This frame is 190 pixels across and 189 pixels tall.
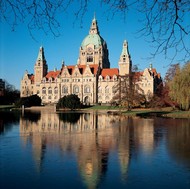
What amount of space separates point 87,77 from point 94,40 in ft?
62.2

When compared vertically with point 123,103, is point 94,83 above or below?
above

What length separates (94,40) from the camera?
107000 mm

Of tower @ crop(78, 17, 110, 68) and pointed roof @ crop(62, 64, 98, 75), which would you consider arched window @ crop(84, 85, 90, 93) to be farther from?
tower @ crop(78, 17, 110, 68)

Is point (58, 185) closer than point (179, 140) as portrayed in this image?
Yes

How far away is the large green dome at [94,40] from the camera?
105m

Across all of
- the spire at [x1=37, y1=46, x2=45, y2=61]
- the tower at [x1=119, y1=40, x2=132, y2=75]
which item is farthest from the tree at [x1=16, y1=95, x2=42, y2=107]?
the spire at [x1=37, y1=46, x2=45, y2=61]

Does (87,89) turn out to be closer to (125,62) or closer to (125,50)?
(125,62)

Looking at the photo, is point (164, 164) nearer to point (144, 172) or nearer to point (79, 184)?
point (144, 172)

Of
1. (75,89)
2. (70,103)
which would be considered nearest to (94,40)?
(75,89)

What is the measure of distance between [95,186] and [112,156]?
4.07 m

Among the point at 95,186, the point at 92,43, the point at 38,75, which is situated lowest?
the point at 95,186

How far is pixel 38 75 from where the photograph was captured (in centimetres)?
10600

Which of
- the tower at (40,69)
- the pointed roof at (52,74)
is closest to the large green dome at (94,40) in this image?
the pointed roof at (52,74)

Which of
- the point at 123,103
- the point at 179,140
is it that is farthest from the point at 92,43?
the point at 179,140
